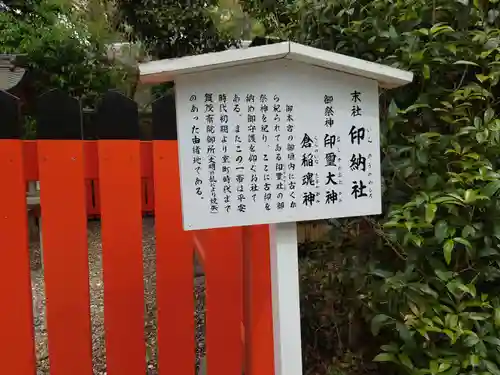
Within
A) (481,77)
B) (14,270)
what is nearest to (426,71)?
(481,77)

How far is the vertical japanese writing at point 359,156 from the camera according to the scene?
1502mm

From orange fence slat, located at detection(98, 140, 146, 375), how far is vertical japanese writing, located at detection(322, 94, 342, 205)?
79 cm

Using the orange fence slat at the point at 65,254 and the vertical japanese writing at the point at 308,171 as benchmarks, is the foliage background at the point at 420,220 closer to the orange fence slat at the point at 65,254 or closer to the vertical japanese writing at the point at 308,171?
the vertical japanese writing at the point at 308,171

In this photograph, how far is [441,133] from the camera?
1.78m

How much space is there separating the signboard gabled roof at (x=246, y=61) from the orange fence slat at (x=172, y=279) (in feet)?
2.18

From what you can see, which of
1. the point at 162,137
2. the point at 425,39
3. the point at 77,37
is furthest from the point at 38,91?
the point at 425,39

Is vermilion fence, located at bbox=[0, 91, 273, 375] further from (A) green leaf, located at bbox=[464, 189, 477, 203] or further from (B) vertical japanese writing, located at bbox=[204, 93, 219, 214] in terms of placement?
(A) green leaf, located at bbox=[464, 189, 477, 203]

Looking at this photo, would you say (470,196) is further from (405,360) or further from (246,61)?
(246,61)

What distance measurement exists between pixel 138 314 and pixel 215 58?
1.15 metres

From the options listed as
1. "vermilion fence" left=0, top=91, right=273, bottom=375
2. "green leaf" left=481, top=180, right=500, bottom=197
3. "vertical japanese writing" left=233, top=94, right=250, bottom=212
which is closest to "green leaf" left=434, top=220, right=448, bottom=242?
"green leaf" left=481, top=180, right=500, bottom=197

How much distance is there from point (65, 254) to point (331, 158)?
1.09m

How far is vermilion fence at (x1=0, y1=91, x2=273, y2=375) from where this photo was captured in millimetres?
1805

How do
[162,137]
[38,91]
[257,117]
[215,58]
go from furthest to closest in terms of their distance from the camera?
[38,91] → [162,137] → [257,117] → [215,58]

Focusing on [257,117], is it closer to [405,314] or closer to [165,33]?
[405,314]
